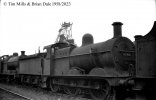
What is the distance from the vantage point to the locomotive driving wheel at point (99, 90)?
10.1m

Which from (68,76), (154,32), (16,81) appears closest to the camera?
(154,32)

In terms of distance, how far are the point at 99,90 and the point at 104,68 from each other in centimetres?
130

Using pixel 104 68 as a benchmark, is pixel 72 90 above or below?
below

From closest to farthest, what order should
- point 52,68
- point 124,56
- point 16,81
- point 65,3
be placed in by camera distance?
point 65,3 < point 124,56 < point 52,68 < point 16,81

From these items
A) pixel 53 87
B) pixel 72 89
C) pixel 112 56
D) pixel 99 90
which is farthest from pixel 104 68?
pixel 53 87

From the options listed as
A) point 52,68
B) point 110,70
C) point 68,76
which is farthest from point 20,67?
point 110,70

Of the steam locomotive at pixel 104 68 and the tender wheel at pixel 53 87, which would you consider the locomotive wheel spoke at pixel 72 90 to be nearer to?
the steam locomotive at pixel 104 68

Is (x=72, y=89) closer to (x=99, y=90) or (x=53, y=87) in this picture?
(x=53, y=87)

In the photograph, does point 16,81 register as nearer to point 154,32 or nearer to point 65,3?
point 65,3

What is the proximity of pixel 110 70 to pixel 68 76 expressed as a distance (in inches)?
145

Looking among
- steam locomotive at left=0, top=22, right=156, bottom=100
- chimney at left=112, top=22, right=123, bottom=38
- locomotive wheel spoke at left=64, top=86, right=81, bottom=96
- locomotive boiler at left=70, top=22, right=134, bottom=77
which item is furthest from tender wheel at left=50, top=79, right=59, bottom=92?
chimney at left=112, top=22, right=123, bottom=38

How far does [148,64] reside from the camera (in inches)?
283

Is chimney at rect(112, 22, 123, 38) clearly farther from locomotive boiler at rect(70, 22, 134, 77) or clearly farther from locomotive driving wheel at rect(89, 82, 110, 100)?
locomotive driving wheel at rect(89, 82, 110, 100)

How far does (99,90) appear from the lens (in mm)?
10922
